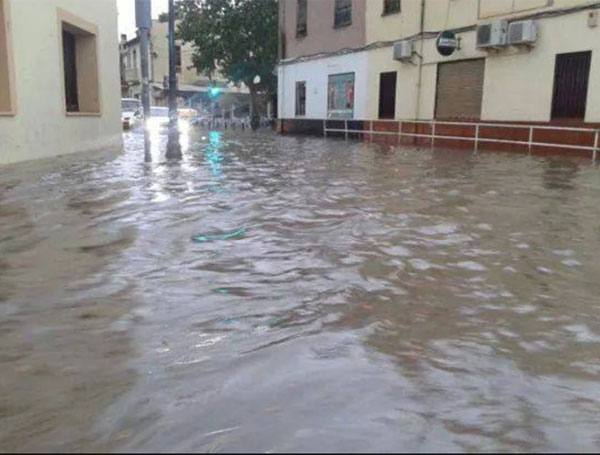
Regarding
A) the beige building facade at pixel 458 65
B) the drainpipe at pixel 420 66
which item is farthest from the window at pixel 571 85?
the drainpipe at pixel 420 66

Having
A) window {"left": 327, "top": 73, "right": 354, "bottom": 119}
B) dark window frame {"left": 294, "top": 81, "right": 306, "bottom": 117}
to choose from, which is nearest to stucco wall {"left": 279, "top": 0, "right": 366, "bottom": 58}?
window {"left": 327, "top": 73, "right": 354, "bottom": 119}

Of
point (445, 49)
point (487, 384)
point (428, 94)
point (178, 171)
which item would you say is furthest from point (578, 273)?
point (428, 94)

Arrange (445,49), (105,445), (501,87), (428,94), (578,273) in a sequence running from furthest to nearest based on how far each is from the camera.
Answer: (428,94) → (445,49) → (501,87) → (578,273) → (105,445)

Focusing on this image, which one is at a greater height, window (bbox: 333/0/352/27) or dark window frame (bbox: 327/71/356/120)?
window (bbox: 333/0/352/27)

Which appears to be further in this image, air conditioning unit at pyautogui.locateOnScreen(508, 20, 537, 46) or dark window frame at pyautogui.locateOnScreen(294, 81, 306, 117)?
dark window frame at pyautogui.locateOnScreen(294, 81, 306, 117)

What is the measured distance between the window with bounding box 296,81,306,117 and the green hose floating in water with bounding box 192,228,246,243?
2226cm

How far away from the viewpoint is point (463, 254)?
521cm

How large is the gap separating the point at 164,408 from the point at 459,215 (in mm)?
5137

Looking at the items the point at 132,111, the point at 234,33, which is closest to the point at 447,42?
the point at 234,33

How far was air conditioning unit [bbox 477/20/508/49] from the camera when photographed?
16.6 meters

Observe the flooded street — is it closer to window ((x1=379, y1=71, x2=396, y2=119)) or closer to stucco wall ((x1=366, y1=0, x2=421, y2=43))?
stucco wall ((x1=366, y1=0, x2=421, y2=43))

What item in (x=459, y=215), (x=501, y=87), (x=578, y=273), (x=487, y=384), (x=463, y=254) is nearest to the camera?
(x=487, y=384)

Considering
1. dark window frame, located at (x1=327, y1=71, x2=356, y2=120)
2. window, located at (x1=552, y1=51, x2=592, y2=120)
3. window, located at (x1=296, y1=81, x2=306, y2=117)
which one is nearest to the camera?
window, located at (x1=552, y1=51, x2=592, y2=120)

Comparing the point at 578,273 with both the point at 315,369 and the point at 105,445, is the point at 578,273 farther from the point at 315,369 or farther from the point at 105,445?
the point at 105,445
